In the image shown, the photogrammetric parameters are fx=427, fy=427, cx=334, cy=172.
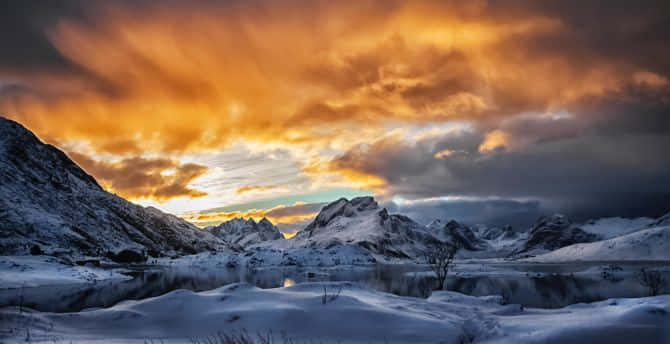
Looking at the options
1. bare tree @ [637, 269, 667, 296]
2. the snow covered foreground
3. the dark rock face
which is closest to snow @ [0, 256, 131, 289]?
the snow covered foreground

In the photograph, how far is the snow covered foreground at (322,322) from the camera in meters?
11.2

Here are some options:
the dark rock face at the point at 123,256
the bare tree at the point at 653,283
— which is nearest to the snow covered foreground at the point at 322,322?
the bare tree at the point at 653,283

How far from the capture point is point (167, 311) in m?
17.1

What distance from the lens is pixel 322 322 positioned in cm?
1459

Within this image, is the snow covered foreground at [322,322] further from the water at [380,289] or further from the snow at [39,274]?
the snow at [39,274]

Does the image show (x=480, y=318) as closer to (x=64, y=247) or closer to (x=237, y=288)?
(x=237, y=288)

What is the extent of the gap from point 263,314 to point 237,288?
4623 mm

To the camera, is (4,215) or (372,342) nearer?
(372,342)

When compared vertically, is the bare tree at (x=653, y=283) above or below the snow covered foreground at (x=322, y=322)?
below

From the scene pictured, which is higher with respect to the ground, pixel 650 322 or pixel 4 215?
pixel 4 215

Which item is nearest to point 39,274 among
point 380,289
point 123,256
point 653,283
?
point 380,289

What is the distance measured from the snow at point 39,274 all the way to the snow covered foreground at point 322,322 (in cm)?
4844

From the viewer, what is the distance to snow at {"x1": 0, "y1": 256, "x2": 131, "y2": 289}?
188 ft

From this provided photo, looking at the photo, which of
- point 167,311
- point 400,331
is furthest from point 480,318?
point 167,311
